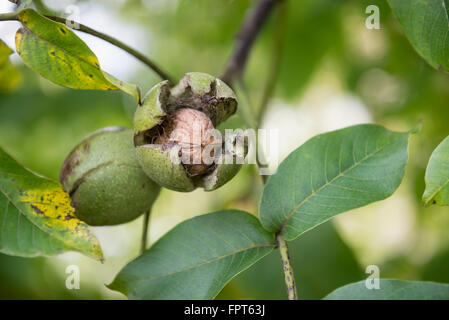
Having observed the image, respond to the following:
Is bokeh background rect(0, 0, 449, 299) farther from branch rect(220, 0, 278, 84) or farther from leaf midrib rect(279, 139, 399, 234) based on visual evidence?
leaf midrib rect(279, 139, 399, 234)

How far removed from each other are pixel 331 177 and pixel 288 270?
29 cm

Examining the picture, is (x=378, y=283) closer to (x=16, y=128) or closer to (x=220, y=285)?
(x=220, y=285)

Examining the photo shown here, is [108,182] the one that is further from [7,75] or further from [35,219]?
[7,75]

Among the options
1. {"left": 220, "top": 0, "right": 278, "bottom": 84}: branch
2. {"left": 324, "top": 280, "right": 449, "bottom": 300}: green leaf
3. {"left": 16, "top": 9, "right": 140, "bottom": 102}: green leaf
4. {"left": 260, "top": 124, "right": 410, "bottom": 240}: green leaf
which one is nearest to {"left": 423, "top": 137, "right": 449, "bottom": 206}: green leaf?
{"left": 260, "top": 124, "right": 410, "bottom": 240}: green leaf

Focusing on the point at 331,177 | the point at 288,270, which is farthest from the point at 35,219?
the point at 331,177

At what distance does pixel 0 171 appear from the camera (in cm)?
115

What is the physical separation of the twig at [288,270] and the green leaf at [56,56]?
58 centimetres

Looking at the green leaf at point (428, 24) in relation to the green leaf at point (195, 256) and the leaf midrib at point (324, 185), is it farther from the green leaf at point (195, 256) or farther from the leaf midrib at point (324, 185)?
the green leaf at point (195, 256)

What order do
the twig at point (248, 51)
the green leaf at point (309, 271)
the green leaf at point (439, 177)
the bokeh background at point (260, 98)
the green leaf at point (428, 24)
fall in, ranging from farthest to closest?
1. the bokeh background at point (260, 98)
2. the green leaf at point (309, 271)
3. the twig at point (248, 51)
4. the green leaf at point (428, 24)
5. the green leaf at point (439, 177)

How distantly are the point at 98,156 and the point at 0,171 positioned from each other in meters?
0.33

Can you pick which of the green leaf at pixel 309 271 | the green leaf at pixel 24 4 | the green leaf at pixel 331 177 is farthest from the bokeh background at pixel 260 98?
the green leaf at pixel 24 4

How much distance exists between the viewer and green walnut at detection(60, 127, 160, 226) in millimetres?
1413

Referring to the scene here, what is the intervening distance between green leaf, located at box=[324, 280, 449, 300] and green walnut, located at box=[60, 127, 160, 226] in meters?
0.68

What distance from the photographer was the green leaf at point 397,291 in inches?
42.4
